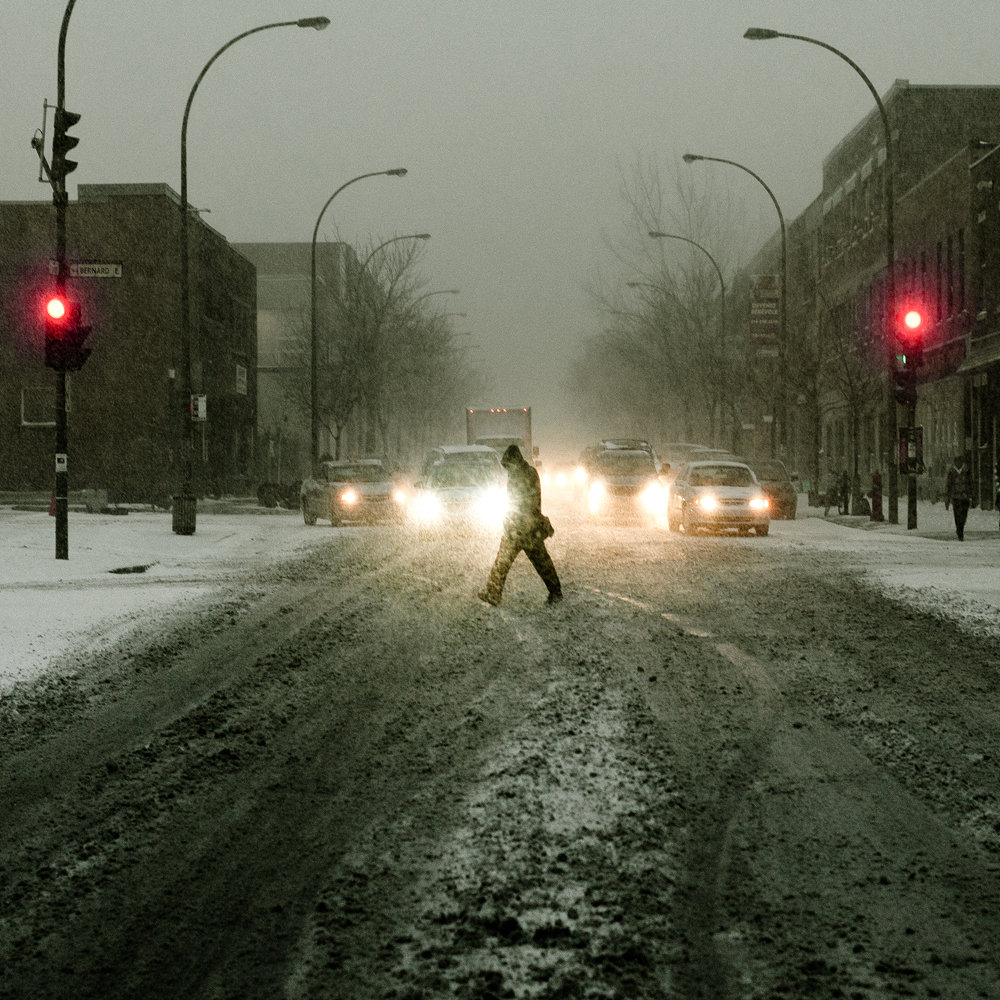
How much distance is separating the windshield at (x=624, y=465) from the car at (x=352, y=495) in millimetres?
5169

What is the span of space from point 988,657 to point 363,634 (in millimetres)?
5263

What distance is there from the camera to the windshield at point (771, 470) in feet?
118

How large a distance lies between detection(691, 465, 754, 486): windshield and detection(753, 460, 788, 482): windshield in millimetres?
6017

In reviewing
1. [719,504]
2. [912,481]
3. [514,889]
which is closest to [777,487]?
[912,481]

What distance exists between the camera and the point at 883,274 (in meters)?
53.3

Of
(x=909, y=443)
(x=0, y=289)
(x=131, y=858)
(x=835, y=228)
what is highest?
(x=835, y=228)

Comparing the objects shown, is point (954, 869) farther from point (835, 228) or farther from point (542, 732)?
point (835, 228)

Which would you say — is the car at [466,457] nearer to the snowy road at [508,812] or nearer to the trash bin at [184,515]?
the trash bin at [184,515]

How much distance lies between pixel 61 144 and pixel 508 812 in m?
16.1

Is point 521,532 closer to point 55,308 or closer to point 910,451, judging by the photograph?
point 55,308

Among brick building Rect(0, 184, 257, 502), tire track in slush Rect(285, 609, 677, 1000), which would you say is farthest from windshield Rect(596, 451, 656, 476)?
tire track in slush Rect(285, 609, 677, 1000)

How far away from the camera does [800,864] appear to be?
5.67 meters

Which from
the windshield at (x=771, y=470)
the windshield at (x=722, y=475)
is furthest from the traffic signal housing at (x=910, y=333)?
the windshield at (x=771, y=470)

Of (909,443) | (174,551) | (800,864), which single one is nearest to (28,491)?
(174,551)
